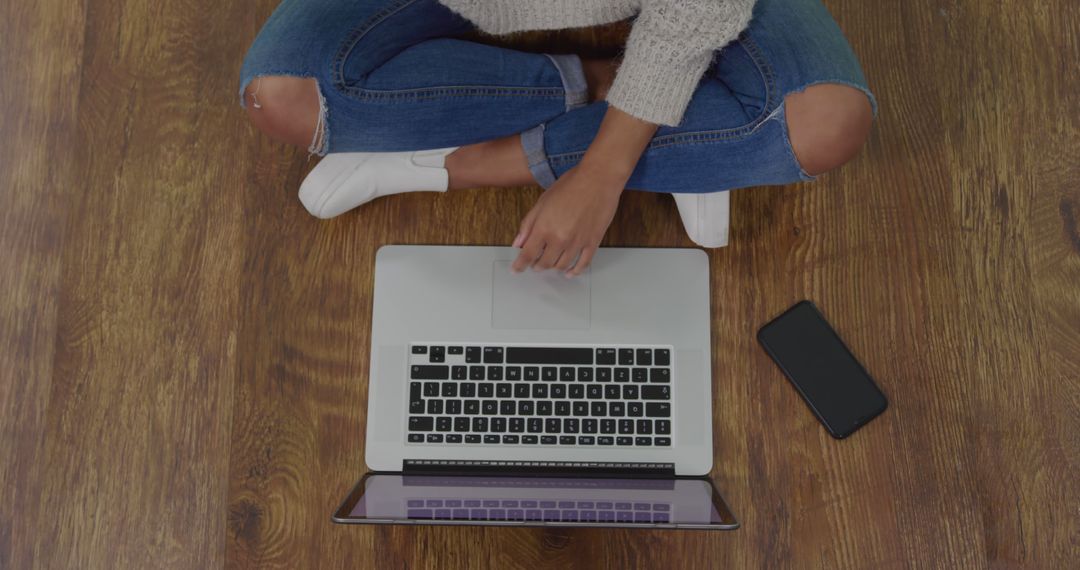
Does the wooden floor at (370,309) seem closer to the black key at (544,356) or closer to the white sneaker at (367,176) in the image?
the white sneaker at (367,176)

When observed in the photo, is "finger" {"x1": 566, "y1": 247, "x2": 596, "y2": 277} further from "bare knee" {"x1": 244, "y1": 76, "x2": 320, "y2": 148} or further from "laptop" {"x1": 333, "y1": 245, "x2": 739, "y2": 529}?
"bare knee" {"x1": 244, "y1": 76, "x2": 320, "y2": 148}

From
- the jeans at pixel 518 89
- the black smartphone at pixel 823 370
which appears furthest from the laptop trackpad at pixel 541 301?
the black smartphone at pixel 823 370

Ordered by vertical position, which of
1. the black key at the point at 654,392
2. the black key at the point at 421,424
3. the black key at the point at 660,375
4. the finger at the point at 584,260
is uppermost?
the finger at the point at 584,260

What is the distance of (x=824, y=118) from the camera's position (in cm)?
75

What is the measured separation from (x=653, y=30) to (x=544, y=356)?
360 millimetres

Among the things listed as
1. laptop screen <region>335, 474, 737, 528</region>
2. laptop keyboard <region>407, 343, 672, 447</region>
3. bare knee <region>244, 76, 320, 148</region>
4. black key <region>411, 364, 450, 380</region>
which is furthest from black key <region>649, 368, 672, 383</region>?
bare knee <region>244, 76, 320, 148</region>

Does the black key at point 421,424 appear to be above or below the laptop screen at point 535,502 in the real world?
above

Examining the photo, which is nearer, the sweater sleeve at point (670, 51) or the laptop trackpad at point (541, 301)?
the sweater sleeve at point (670, 51)

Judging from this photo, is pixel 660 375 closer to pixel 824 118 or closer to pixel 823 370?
pixel 823 370

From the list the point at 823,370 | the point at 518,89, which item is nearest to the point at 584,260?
the point at 518,89

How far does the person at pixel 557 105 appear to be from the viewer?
0.75m

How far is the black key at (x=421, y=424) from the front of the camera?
2.70ft

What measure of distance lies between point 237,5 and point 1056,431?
111cm

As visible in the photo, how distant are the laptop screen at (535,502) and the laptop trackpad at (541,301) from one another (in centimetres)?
17
